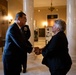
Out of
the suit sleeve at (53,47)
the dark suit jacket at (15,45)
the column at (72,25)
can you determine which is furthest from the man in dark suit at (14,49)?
the column at (72,25)

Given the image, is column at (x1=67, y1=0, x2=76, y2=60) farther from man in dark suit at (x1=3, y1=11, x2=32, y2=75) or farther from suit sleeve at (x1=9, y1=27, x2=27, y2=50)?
suit sleeve at (x1=9, y1=27, x2=27, y2=50)

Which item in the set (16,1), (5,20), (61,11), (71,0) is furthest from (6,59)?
(61,11)

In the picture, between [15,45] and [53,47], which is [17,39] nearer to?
[15,45]

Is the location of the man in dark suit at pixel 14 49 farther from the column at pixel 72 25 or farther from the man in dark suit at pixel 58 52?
the column at pixel 72 25

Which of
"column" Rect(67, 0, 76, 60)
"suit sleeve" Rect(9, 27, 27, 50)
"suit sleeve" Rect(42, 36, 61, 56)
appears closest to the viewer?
"suit sleeve" Rect(42, 36, 61, 56)

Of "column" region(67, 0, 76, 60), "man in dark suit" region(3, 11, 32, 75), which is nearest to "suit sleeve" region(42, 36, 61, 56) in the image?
"man in dark suit" region(3, 11, 32, 75)

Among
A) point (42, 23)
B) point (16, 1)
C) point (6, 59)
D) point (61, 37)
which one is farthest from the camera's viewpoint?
point (42, 23)

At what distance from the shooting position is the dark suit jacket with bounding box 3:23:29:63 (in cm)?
242

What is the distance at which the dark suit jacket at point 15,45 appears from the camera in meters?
2.42

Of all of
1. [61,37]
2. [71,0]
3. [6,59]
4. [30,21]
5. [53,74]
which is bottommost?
[53,74]

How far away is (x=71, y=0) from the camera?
6004 millimetres

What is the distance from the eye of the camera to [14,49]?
250 cm

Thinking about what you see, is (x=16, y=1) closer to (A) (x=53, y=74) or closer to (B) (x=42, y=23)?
(B) (x=42, y=23)

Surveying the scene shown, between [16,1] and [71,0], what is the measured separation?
5.34 metres
